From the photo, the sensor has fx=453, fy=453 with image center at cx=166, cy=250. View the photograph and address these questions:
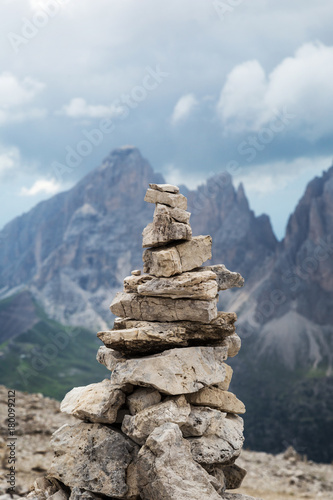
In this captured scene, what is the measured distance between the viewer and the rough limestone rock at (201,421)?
16.5 m

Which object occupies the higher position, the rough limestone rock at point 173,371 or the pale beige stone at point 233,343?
the pale beige stone at point 233,343

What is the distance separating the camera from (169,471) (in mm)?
14703

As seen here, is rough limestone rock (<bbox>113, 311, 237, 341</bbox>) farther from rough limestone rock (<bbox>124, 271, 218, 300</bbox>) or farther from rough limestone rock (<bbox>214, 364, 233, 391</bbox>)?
rough limestone rock (<bbox>214, 364, 233, 391</bbox>)

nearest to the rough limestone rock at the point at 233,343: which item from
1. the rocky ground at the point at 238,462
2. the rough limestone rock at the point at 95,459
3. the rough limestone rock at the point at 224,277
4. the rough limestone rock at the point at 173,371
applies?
the rough limestone rock at the point at 173,371

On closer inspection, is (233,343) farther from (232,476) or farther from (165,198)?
(165,198)

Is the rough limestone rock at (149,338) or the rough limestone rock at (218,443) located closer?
the rough limestone rock at (218,443)

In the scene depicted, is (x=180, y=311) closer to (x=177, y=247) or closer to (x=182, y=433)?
(x=177, y=247)

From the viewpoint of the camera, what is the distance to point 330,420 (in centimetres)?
17512

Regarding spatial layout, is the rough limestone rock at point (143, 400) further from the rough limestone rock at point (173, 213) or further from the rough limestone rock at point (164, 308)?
the rough limestone rock at point (173, 213)

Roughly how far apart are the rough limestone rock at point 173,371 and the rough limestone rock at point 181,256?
3.11 m

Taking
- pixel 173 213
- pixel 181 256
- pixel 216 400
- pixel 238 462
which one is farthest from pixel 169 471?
pixel 238 462

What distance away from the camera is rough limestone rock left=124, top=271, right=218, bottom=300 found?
17.3 metres

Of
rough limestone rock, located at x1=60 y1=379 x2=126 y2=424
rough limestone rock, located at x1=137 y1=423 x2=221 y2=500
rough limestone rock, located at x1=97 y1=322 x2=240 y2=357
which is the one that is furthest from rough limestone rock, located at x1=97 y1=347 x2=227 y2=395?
rough limestone rock, located at x1=137 y1=423 x2=221 y2=500

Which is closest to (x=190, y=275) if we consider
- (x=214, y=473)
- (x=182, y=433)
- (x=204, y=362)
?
(x=204, y=362)
